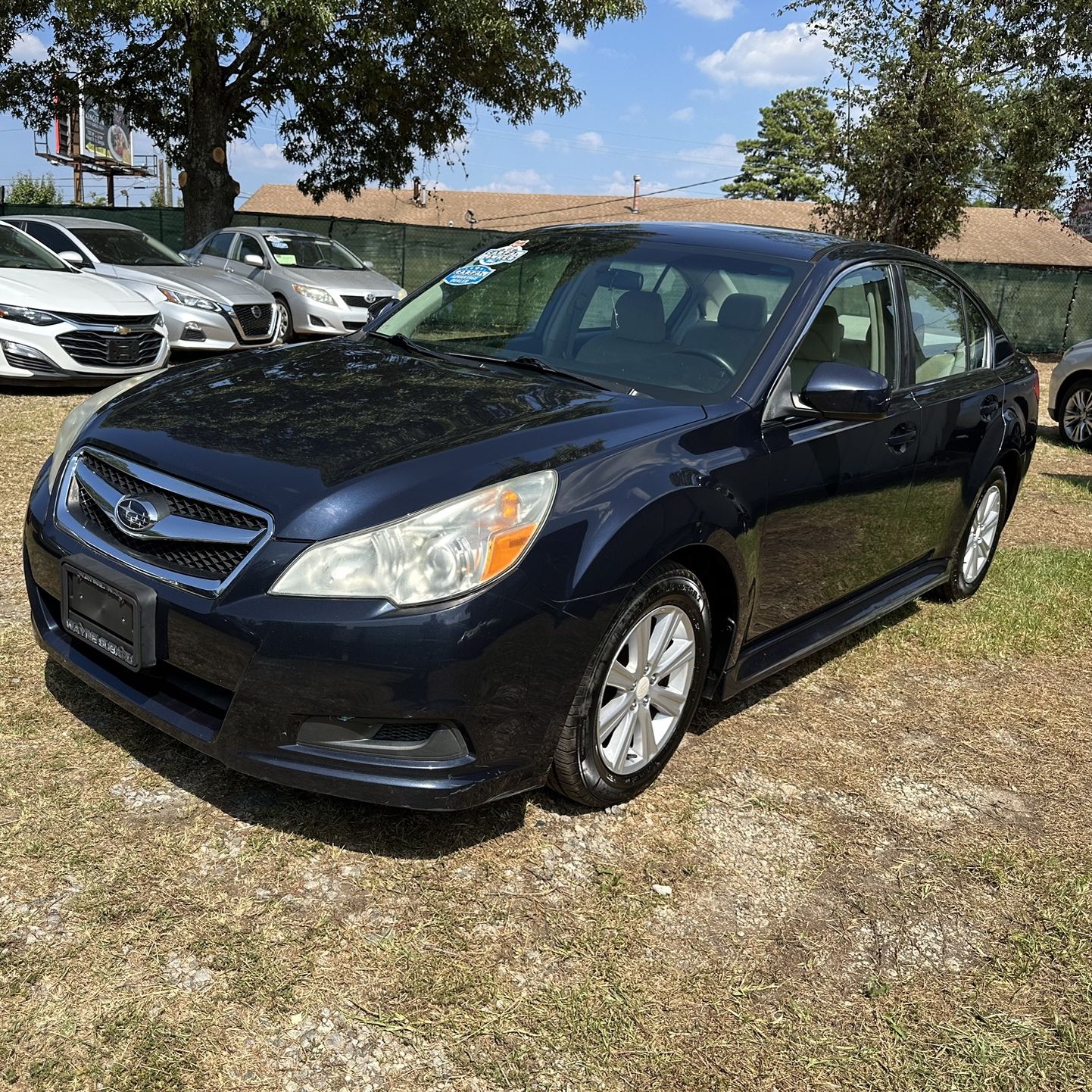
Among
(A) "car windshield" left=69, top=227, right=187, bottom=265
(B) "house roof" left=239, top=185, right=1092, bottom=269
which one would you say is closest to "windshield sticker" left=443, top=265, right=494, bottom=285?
(A) "car windshield" left=69, top=227, right=187, bottom=265

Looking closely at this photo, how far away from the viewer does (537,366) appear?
152 inches

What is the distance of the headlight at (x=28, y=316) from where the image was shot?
930 cm

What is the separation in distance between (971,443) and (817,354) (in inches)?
56.5

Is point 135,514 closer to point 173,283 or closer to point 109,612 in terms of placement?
point 109,612

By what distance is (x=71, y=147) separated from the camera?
45812 millimetres

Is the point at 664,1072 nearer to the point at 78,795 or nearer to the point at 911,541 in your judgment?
the point at 78,795

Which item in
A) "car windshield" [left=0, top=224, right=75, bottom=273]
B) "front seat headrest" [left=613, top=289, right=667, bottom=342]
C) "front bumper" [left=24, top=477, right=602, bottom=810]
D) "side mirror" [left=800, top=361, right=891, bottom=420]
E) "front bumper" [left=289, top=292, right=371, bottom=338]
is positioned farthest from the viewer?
"front bumper" [left=289, top=292, right=371, bottom=338]

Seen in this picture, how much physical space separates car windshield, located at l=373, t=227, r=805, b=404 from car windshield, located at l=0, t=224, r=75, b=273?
7.36 metres

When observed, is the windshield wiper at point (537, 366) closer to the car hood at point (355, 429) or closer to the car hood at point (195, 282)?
the car hood at point (355, 429)

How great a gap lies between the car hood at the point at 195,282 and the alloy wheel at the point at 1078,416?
342 inches

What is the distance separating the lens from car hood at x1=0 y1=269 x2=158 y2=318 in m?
9.44

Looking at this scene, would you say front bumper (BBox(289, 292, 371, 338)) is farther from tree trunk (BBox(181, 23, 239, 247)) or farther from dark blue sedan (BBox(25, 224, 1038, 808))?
dark blue sedan (BBox(25, 224, 1038, 808))

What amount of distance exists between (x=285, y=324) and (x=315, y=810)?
12.2 meters

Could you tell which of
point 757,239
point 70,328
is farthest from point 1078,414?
point 70,328
